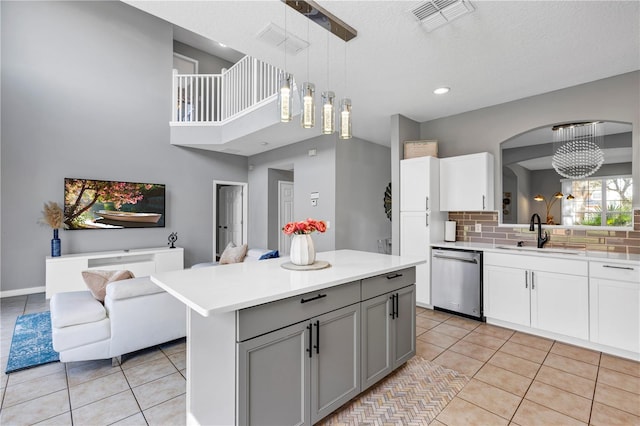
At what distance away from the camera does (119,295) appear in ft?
7.64

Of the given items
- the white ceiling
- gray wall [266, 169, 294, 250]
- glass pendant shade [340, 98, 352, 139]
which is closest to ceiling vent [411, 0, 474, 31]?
the white ceiling

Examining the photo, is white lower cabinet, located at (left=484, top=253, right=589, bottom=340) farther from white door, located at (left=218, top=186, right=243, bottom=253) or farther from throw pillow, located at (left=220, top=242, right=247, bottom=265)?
white door, located at (left=218, top=186, right=243, bottom=253)

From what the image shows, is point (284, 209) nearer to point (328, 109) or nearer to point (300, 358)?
point (328, 109)

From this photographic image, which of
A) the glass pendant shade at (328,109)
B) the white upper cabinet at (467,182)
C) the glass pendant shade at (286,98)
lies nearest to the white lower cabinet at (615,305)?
the white upper cabinet at (467,182)

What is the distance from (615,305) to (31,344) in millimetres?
5303

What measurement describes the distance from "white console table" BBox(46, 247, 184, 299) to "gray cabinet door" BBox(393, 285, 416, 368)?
4.70m

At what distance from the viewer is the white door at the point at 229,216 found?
23.0 feet

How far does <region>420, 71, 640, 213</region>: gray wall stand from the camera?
290 centimetres

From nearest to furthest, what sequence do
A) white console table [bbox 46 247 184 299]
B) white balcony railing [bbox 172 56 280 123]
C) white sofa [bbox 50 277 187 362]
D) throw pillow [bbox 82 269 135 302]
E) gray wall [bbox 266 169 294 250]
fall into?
white sofa [bbox 50 277 187 362]
throw pillow [bbox 82 269 135 302]
white console table [bbox 46 247 184 299]
white balcony railing [bbox 172 56 280 123]
gray wall [bbox 266 169 294 250]

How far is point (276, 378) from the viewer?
1487 millimetres

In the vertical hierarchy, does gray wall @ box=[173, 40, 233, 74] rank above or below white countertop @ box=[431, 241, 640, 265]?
above

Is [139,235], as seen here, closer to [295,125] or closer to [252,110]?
[252,110]

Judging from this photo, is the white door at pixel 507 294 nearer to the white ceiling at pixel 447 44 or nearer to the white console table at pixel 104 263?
the white ceiling at pixel 447 44

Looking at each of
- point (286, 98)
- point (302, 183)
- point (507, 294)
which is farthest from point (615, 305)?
point (302, 183)
